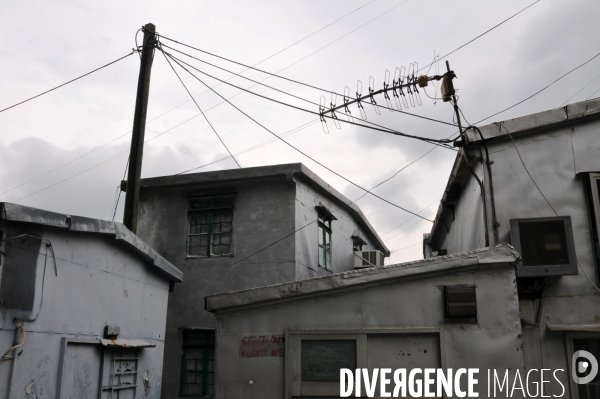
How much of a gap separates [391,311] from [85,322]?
5.03 metres

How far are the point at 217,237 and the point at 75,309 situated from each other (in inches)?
224

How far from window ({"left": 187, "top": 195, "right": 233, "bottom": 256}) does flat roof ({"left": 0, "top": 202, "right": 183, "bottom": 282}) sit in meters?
2.53

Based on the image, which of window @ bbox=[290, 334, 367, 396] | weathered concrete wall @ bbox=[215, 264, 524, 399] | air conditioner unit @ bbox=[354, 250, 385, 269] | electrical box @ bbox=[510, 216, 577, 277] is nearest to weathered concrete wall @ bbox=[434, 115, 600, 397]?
electrical box @ bbox=[510, 216, 577, 277]

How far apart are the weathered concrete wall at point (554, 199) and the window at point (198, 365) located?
7.72 m

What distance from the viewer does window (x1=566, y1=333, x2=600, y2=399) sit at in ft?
24.5

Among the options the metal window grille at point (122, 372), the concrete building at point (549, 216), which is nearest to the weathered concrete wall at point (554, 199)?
the concrete building at point (549, 216)

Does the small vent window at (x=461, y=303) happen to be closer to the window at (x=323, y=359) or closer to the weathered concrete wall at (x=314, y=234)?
the window at (x=323, y=359)

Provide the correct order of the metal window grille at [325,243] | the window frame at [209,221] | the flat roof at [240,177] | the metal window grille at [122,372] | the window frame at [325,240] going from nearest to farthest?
the metal window grille at [122,372]
the flat roof at [240,177]
the window frame at [209,221]
the window frame at [325,240]
the metal window grille at [325,243]

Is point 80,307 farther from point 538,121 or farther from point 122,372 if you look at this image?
point 538,121

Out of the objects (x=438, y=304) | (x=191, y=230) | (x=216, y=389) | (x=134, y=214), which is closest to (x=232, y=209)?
(x=191, y=230)

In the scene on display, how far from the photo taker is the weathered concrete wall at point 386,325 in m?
7.11

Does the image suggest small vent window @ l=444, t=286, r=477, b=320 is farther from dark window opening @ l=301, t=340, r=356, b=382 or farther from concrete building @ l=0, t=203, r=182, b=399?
concrete building @ l=0, t=203, r=182, b=399

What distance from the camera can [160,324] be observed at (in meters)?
11.4

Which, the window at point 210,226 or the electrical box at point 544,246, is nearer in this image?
the electrical box at point 544,246
